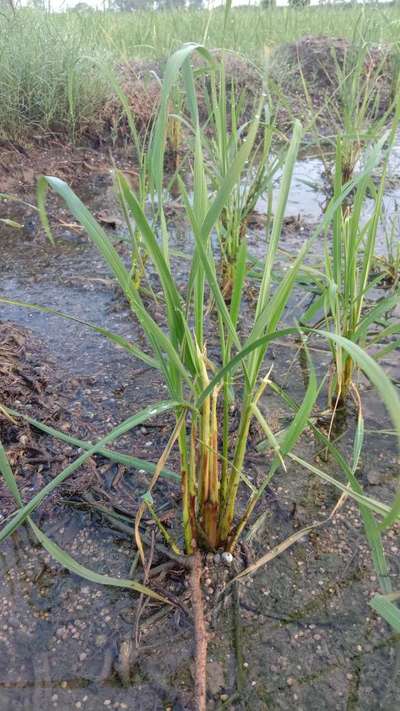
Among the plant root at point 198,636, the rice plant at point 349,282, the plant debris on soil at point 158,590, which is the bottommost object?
the plant debris on soil at point 158,590

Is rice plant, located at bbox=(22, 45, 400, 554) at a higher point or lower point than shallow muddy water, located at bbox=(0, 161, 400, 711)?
higher

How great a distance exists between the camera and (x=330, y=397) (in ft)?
3.85

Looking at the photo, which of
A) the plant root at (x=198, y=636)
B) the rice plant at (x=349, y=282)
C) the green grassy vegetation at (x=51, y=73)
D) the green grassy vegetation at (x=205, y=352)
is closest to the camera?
the green grassy vegetation at (x=205, y=352)

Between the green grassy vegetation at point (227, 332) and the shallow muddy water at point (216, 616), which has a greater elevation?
the green grassy vegetation at point (227, 332)

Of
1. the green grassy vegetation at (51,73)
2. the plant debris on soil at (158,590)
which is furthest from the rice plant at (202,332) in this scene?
the green grassy vegetation at (51,73)

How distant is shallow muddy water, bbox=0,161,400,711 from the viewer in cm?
73

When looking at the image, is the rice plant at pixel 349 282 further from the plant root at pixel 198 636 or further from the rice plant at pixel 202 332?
the plant root at pixel 198 636

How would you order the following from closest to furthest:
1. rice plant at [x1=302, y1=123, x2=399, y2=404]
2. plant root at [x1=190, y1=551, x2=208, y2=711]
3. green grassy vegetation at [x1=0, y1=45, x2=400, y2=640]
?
green grassy vegetation at [x1=0, y1=45, x2=400, y2=640], plant root at [x1=190, y1=551, x2=208, y2=711], rice plant at [x1=302, y1=123, x2=399, y2=404]

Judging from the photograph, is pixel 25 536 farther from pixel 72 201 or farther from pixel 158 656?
pixel 72 201

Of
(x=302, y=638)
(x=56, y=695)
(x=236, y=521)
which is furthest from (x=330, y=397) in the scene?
(x=56, y=695)

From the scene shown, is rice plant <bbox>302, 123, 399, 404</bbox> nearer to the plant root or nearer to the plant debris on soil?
the plant debris on soil

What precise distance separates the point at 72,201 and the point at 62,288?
123 cm

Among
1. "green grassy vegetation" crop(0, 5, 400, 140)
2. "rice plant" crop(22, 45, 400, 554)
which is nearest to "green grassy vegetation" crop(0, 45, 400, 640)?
"rice plant" crop(22, 45, 400, 554)

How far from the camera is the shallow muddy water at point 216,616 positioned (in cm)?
73
